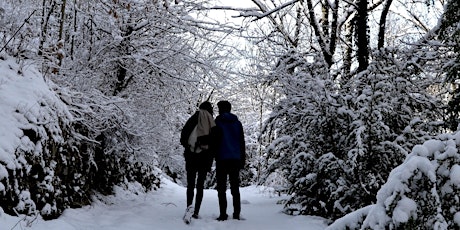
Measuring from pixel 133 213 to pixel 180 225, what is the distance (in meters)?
1.07

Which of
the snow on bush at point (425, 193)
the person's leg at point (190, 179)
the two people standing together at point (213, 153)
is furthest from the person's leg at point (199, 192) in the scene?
the snow on bush at point (425, 193)

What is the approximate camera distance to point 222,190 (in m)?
6.46

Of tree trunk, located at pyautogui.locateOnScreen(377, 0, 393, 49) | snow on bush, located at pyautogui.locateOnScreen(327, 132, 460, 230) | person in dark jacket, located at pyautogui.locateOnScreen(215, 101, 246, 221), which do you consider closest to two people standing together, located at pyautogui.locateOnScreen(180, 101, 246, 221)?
person in dark jacket, located at pyautogui.locateOnScreen(215, 101, 246, 221)

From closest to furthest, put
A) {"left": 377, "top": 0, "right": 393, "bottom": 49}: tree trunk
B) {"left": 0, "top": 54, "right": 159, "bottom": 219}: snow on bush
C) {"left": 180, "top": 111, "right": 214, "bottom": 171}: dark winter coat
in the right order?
{"left": 0, "top": 54, "right": 159, "bottom": 219}: snow on bush → {"left": 180, "top": 111, "right": 214, "bottom": 171}: dark winter coat → {"left": 377, "top": 0, "right": 393, "bottom": 49}: tree trunk

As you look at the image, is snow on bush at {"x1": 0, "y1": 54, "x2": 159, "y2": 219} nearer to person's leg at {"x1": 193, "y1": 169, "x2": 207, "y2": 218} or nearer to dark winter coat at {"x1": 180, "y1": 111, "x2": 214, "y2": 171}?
dark winter coat at {"x1": 180, "y1": 111, "x2": 214, "y2": 171}

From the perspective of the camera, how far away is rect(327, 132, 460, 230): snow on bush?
221cm

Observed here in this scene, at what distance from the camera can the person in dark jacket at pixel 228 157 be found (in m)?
6.46

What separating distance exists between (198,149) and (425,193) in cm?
453

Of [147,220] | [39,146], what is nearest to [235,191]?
[147,220]

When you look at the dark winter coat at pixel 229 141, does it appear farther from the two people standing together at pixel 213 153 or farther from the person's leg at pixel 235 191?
the person's leg at pixel 235 191

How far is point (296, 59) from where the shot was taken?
7.05m

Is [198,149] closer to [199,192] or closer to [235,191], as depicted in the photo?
[199,192]

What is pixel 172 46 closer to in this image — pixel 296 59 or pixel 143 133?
pixel 143 133

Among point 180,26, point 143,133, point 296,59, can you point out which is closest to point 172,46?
point 180,26
